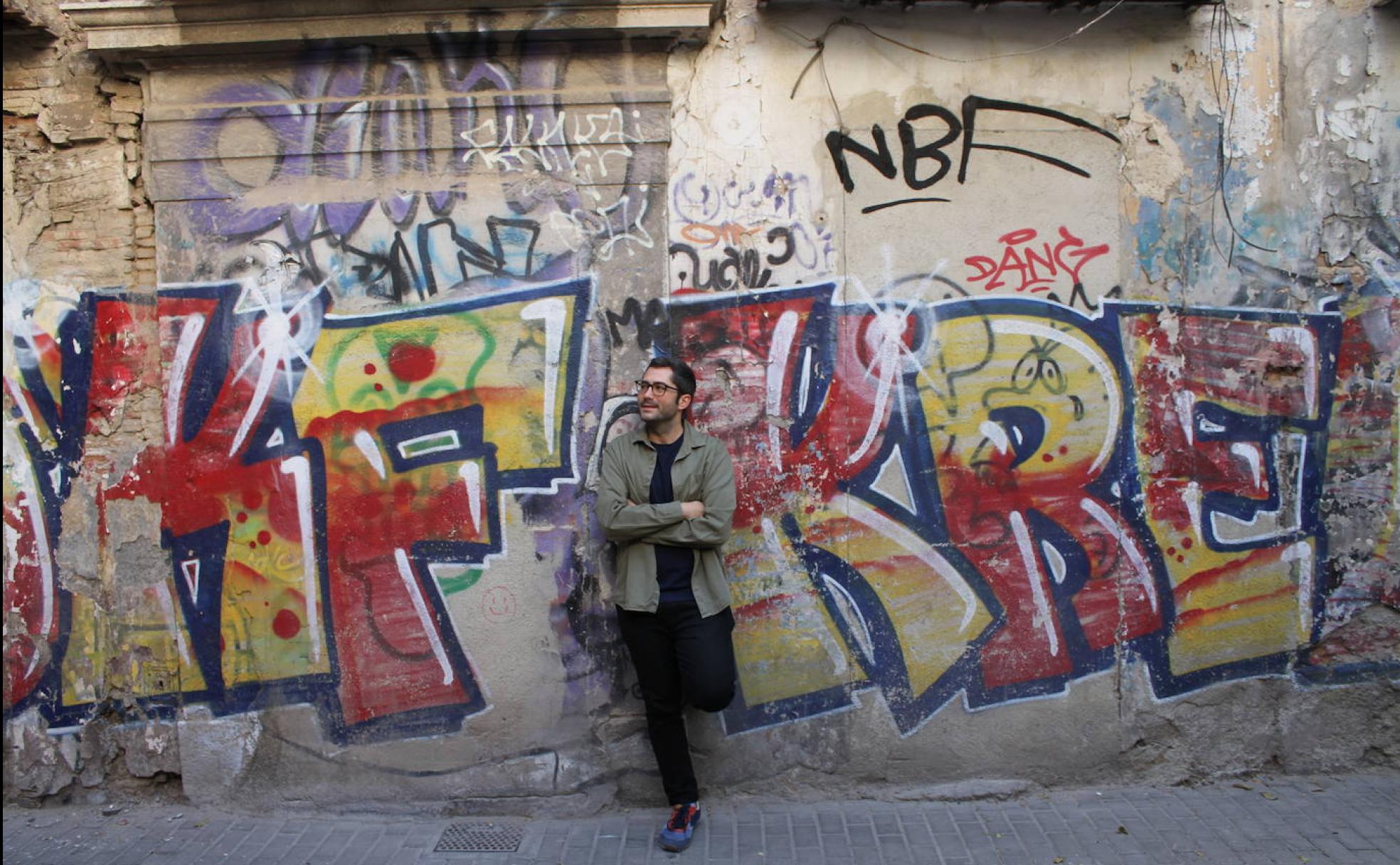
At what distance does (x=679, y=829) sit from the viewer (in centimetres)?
428

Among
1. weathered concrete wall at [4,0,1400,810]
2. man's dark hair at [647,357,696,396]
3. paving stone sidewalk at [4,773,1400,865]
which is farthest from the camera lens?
weathered concrete wall at [4,0,1400,810]

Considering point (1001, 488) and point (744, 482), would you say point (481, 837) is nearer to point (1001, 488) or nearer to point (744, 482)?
point (744, 482)

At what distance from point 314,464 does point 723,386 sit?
184cm

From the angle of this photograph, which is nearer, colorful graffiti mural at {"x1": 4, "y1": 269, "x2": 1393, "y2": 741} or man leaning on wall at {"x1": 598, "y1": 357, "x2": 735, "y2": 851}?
man leaning on wall at {"x1": 598, "y1": 357, "x2": 735, "y2": 851}

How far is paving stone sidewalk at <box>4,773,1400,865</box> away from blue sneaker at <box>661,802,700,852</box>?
0.04 metres

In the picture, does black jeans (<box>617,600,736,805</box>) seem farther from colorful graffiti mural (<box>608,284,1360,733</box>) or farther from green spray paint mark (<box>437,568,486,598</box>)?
green spray paint mark (<box>437,568,486,598</box>)

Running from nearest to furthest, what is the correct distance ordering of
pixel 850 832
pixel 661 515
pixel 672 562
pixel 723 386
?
pixel 661 515
pixel 672 562
pixel 850 832
pixel 723 386

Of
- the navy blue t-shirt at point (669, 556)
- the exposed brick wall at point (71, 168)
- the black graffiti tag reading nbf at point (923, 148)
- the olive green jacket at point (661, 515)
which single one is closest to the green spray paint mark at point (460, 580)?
the olive green jacket at point (661, 515)

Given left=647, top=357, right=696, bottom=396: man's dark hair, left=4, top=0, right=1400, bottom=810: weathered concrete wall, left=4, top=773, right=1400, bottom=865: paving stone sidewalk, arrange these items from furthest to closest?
1. left=4, top=0, right=1400, bottom=810: weathered concrete wall
2. left=647, top=357, right=696, bottom=396: man's dark hair
3. left=4, top=773, right=1400, bottom=865: paving stone sidewalk

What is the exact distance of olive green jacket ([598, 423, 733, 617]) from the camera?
4.16 m

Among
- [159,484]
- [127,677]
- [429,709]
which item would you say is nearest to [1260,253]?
[429,709]

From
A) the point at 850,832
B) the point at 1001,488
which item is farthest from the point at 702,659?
the point at 1001,488

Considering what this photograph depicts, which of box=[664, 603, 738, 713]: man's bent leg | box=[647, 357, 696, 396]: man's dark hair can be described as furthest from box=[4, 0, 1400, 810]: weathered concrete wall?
box=[664, 603, 738, 713]: man's bent leg

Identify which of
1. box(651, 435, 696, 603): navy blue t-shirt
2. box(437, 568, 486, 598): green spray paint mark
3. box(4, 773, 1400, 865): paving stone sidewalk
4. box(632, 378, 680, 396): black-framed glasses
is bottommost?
box(4, 773, 1400, 865): paving stone sidewalk
